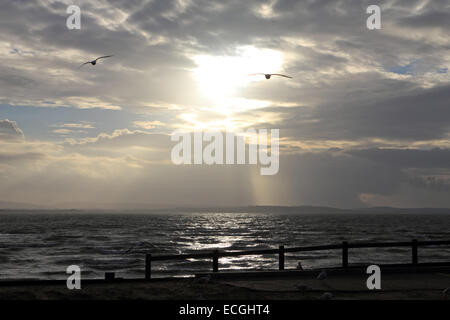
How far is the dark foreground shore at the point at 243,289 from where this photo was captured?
12.8 metres

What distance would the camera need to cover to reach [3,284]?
560 inches

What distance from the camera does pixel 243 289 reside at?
13.8 metres

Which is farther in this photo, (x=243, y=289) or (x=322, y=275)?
(x=322, y=275)

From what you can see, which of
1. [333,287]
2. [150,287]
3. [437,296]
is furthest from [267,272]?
[437,296]

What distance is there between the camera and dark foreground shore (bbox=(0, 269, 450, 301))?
42.1ft

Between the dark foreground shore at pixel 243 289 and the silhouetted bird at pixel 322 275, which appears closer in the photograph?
the dark foreground shore at pixel 243 289

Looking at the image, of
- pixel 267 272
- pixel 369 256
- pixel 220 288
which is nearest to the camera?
pixel 220 288

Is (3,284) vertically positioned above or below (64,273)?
above

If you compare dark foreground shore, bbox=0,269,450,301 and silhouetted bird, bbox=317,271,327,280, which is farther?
silhouetted bird, bbox=317,271,327,280
